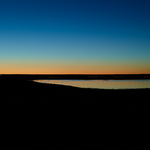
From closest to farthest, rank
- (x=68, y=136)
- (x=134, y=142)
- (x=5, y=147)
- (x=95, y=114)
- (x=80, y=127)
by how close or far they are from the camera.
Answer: (x=5, y=147), (x=134, y=142), (x=68, y=136), (x=80, y=127), (x=95, y=114)

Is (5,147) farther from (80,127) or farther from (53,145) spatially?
(80,127)

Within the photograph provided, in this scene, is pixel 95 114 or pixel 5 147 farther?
pixel 95 114

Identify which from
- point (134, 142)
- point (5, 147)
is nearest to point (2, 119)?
point (5, 147)

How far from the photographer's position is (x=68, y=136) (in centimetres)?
534

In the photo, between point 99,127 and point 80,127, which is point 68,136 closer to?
point 80,127

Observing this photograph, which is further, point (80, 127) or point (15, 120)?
point (15, 120)

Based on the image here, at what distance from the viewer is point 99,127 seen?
245 inches

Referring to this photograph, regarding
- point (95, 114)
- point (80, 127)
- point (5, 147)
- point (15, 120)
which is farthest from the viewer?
point (95, 114)

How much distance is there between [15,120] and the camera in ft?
22.0

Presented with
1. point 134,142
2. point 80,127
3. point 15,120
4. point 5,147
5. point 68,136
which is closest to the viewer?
point 5,147

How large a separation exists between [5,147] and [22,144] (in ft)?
1.43

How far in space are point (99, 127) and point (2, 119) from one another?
12.6 feet

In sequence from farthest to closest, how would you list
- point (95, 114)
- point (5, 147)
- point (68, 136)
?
1. point (95, 114)
2. point (68, 136)
3. point (5, 147)

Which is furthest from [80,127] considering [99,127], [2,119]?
[2,119]
